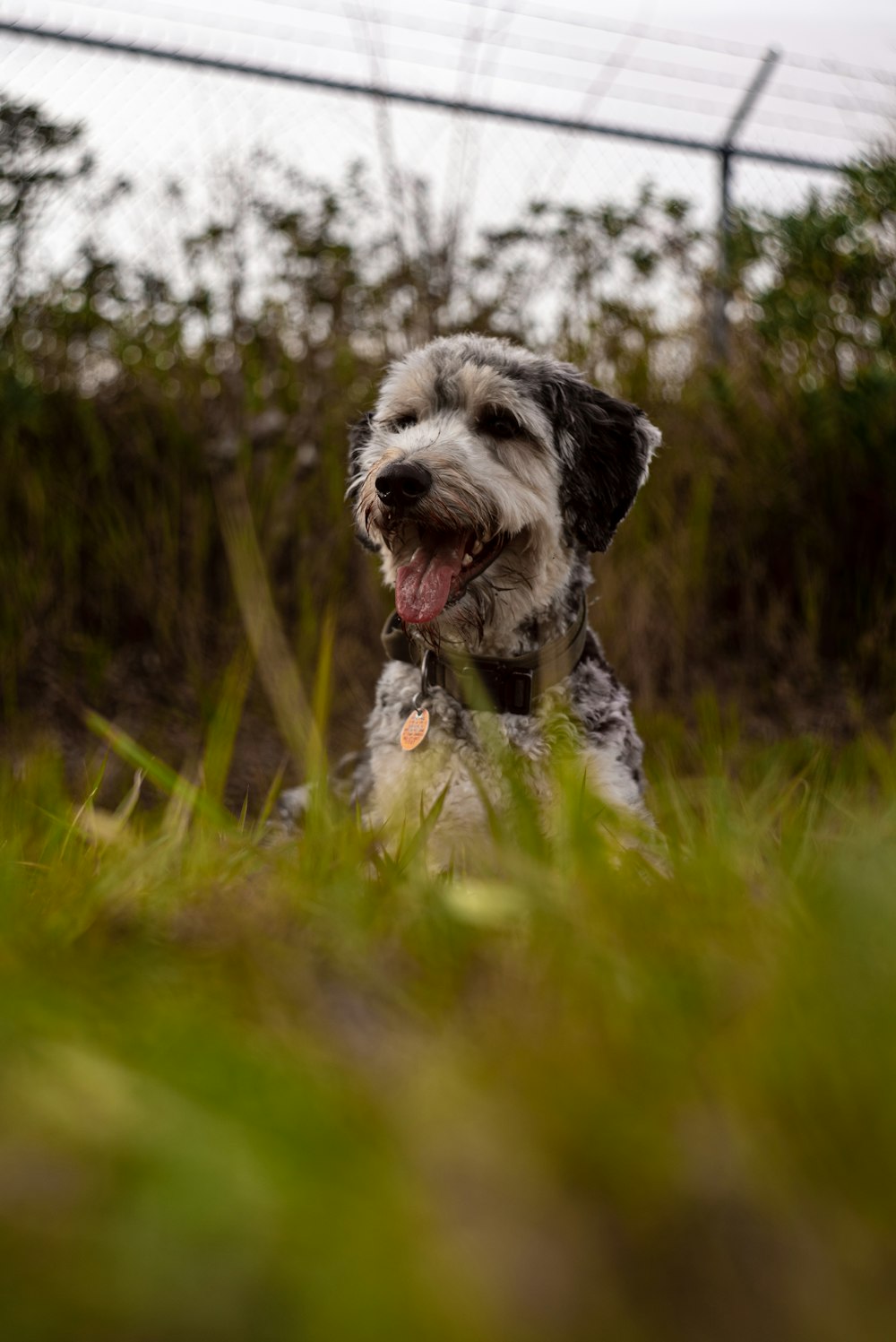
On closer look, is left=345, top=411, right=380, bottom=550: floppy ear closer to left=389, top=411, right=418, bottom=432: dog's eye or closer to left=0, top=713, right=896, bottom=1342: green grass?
left=389, top=411, right=418, bottom=432: dog's eye

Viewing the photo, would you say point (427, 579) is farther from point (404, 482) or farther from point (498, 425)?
point (498, 425)

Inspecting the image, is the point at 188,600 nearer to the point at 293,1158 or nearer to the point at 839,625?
the point at 839,625

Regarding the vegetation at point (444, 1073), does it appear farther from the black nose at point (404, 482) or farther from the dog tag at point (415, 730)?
the black nose at point (404, 482)

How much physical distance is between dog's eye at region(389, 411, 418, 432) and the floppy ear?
137 millimetres

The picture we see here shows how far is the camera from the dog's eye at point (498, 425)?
4.12 metres

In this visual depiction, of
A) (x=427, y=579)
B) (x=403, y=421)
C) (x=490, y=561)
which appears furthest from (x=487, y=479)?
(x=403, y=421)

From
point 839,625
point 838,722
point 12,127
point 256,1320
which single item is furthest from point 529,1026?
point 12,127

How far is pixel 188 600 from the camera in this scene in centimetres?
649

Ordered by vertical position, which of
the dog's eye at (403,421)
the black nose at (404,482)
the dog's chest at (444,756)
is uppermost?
the dog's eye at (403,421)

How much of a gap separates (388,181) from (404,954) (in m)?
6.44

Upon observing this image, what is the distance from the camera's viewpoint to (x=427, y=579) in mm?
3791

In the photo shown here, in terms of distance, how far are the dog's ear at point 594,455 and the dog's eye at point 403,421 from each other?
569 mm

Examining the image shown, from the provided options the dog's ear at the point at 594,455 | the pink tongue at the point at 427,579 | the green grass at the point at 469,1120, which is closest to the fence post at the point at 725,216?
the dog's ear at the point at 594,455

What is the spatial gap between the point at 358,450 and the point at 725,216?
255 inches
